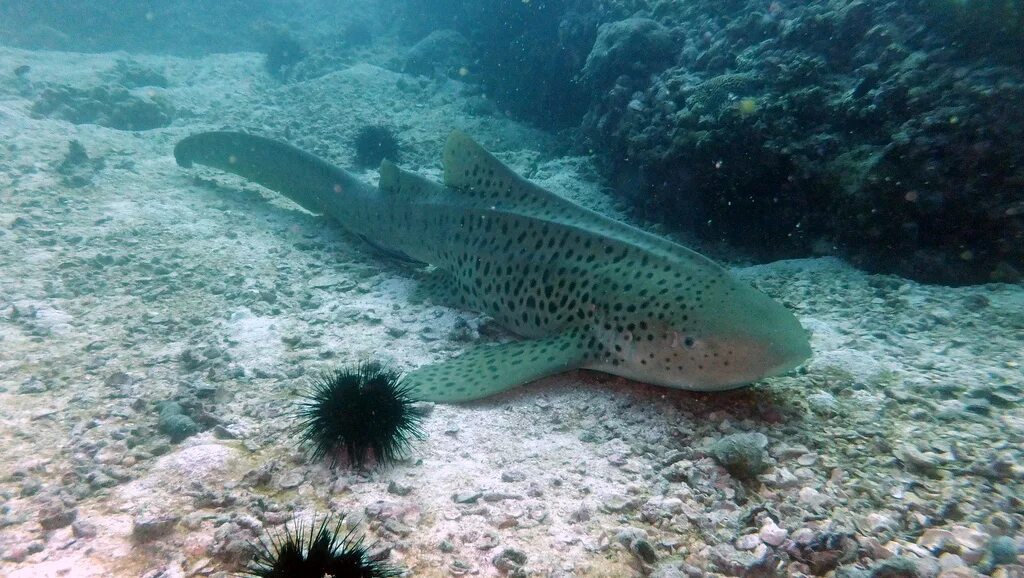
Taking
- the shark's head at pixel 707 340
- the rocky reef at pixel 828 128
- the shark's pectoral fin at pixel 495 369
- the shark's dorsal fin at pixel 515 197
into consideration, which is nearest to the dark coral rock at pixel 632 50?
the rocky reef at pixel 828 128

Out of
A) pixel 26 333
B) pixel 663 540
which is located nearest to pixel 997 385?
pixel 663 540

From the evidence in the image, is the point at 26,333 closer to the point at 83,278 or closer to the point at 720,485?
the point at 83,278

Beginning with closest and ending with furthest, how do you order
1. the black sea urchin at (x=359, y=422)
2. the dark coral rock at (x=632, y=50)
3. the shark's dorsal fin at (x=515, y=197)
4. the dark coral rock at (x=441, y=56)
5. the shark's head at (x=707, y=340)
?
1. the black sea urchin at (x=359, y=422)
2. the shark's head at (x=707, y=340)
3. the shark's dorsal fin at (x=515, y=197)
4. the dark coral rock at (x=632, y=50)
5. the dark coral rock at (x=441, y=56)

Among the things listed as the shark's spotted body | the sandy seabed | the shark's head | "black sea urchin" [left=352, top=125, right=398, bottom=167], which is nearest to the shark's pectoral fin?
the shark's spotted body

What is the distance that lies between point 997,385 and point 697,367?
195 cm

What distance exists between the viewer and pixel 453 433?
382cm

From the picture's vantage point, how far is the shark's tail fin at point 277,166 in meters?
8.34

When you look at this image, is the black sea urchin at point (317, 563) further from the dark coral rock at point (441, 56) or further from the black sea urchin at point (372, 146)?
the dark coral rock at point (441, 56)

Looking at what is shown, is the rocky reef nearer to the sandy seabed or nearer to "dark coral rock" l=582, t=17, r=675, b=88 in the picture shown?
"dark coral rock" l=582, t=17, r=675, b=88

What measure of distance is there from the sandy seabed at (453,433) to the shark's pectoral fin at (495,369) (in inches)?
6.6

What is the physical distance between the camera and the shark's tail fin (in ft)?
27.4

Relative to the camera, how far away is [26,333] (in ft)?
15.8

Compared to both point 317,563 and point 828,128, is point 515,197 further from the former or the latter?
point 317,563

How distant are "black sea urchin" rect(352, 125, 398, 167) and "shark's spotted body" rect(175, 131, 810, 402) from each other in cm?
446
